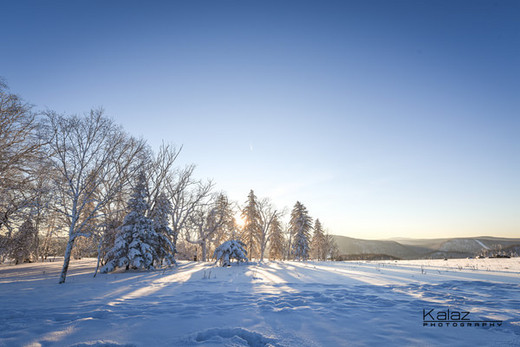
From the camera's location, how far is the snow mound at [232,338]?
11.1 feet

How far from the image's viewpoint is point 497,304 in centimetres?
570

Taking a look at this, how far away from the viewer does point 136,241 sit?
55.4ft

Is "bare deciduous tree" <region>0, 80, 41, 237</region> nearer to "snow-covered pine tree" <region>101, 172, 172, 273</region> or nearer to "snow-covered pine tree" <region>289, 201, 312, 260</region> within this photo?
"snow-covered pine tree" <region>101, 172, 172, 273</region>

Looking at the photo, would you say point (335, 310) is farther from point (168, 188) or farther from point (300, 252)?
point (300, 252)

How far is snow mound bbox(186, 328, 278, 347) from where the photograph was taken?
338 cm

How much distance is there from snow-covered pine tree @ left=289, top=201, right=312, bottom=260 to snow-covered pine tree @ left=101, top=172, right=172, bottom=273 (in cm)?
2623

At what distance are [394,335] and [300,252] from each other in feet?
125

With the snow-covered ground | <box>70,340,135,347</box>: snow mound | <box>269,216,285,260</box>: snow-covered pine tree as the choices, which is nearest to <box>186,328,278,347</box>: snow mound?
the snow-covered ground

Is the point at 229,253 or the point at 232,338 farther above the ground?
the point at 232,338

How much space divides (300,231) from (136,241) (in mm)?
28998

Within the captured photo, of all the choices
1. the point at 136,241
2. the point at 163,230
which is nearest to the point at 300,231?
the point at 163,230

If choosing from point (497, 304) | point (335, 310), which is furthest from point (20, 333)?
point (497, 304)

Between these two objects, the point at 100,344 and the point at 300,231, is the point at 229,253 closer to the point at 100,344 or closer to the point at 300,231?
the point at 100,344

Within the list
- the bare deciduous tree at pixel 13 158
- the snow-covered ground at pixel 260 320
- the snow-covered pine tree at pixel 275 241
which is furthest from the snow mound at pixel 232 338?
the snow-covered pine tree at pixel 275 241
